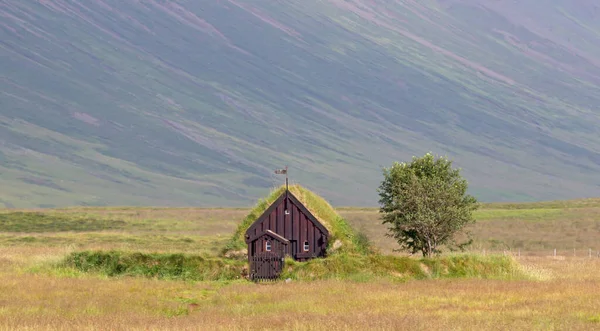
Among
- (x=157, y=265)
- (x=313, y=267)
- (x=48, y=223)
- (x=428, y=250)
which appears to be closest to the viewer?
(x=313, y=267)

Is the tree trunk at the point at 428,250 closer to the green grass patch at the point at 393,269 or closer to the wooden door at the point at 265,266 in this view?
the green grass patch at the point at 393,269

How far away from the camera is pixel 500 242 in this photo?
111m

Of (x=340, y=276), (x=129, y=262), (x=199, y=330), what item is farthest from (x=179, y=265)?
(x=199, y=330)

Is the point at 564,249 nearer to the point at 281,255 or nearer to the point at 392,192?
the point at 392,192

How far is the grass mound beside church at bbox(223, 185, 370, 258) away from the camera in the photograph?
63781mm

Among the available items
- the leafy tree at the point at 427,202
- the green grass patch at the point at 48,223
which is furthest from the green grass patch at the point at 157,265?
the green grass patch at the point at 48,223

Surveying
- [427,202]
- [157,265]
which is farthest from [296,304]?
[427,202]

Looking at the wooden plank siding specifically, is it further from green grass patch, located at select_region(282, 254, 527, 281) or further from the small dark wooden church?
green grass patch, located at select_region(282, 254, 527, 281)

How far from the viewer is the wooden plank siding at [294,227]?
63594 millimetres

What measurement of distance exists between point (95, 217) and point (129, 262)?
95.9 meters

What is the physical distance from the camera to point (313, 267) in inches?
2137

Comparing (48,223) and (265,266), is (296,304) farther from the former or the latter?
(48,223)

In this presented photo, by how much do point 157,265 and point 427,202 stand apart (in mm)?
18979

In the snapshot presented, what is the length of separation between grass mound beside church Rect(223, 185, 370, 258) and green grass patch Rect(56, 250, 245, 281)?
694 cm
